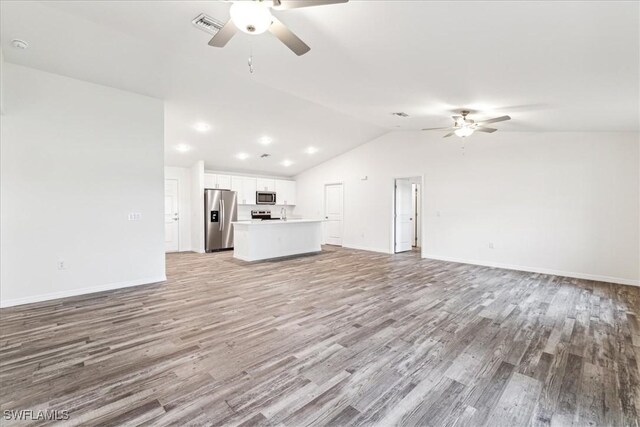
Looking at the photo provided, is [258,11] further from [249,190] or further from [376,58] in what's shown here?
[249,190]

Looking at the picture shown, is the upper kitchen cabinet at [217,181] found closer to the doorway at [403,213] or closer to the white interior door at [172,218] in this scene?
the white interior door at [172,218]

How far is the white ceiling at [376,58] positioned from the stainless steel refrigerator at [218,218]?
2978mm

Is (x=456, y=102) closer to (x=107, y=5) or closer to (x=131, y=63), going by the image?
(x=107, y=5)

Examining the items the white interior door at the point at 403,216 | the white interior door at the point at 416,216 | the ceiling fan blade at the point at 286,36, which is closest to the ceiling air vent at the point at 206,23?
the ceiling fan blade at the point at 286,36

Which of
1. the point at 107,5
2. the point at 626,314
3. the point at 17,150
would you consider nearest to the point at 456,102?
the point at 626,314

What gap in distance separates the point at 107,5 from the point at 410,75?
9.88ft

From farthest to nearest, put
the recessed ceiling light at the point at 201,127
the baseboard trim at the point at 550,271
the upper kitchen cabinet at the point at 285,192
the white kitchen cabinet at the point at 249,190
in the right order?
the upper kitchen cabinet at the point at 285,192 < the white kitchen cabinet at the point at 249,190 < the recessed ceiling light at the point at 201,127 < the baseboard trim at the point at 550,271

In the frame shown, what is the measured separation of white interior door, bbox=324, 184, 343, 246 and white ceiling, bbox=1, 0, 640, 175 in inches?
155

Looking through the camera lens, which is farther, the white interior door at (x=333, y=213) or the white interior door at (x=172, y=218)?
the white interior door at (x=333, y=213)

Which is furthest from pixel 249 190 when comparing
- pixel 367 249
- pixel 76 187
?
pixel 76 187

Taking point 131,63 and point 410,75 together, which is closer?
point 410,75

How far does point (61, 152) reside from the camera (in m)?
3.83

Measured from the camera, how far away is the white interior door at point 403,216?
773 centimetres

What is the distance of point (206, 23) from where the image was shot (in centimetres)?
260
